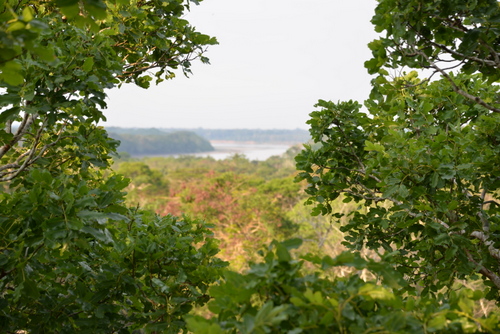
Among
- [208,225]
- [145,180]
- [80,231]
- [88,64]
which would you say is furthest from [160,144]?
[80,231]

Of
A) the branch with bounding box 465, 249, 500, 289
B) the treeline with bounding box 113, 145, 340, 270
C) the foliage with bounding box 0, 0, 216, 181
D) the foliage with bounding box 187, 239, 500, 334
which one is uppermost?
the foliage with bounding box 0, 0, 216, 181

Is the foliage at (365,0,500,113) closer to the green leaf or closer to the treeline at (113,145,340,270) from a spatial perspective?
the green leaf

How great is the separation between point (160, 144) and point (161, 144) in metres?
0.41

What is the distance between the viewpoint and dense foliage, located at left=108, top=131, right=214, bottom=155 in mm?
115812

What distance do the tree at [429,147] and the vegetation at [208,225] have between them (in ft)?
0.04

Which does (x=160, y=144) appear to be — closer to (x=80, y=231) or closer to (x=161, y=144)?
(x=161, y=144)

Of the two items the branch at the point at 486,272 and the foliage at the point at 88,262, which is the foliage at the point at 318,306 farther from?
the branch at the point at 486,272

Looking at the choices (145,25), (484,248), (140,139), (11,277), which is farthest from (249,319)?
(140,139)

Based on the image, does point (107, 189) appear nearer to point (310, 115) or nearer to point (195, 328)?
point (195, 328)

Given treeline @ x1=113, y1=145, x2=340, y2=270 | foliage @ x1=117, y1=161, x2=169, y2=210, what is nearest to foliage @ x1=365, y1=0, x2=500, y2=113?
treeline @ x1=113, y1=145, x2=340, y2=270

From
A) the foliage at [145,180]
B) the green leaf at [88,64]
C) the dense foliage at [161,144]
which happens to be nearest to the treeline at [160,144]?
the dense foliage at [161,144]

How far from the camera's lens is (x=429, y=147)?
109 inches

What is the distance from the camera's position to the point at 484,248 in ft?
9.01

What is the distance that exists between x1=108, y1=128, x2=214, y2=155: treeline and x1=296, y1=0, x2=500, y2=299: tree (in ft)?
369
